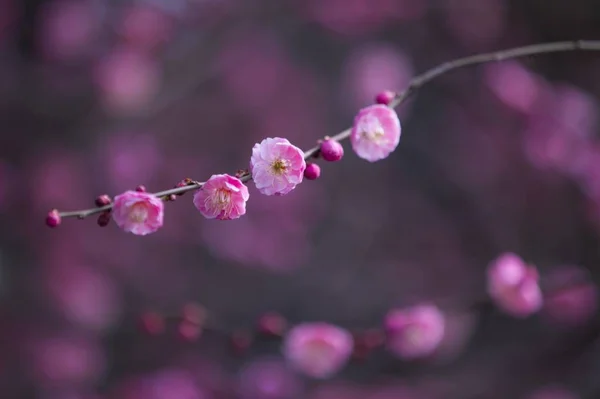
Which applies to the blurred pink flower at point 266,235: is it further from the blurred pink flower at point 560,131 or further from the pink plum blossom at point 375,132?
the pink plum blossom at point 375,132

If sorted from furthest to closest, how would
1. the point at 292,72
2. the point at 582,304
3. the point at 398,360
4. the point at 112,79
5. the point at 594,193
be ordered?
1. the point at 292,72
2. the point at 398,360
3. the point at 112,79
4. the point at 594,193
5. the point at 582,304

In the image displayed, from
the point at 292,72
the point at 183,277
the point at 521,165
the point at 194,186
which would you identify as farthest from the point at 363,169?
the point at 194,186

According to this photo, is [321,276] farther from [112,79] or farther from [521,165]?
[112,79]

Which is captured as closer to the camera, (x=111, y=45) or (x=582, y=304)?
(x=582, y=304)

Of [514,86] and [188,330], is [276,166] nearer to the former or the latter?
[188,330]

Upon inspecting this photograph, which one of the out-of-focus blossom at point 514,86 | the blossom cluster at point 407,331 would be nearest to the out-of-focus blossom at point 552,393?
the blossom cluster at point 407,331

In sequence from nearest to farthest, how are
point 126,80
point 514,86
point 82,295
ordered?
point 514,86 → point 126,80 → point 82,295

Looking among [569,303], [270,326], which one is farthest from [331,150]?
[569,303]
